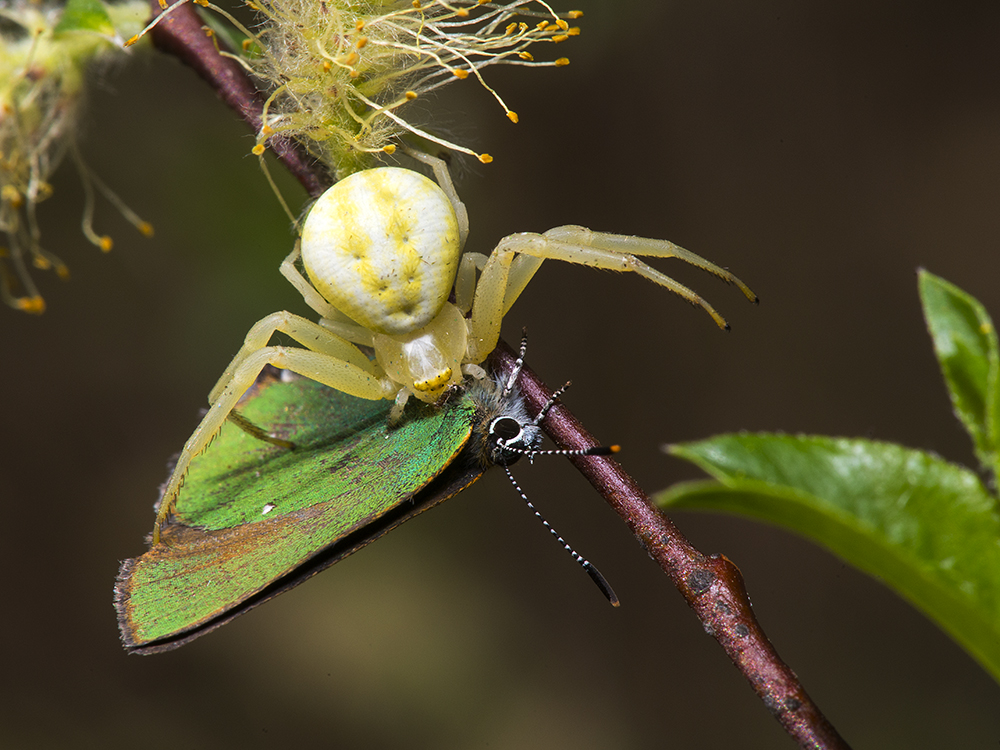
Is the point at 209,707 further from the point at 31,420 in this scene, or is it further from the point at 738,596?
the point at 738,596

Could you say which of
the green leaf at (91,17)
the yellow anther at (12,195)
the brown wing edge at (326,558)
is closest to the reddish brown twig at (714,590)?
the brown wing edge at (326,558)

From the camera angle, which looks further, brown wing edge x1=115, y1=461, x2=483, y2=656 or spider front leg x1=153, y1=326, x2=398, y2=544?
spider front leg x1=153, y1=326, x2=398, y2=544

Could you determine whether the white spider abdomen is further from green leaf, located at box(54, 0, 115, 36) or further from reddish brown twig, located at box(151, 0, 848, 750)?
green leaf, located at box(54, 0, 115, 36)

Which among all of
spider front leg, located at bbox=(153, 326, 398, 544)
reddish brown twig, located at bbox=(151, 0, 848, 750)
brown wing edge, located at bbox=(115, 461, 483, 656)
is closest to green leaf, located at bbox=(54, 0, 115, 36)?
reddish brown twig, located at bbox=(151, 0, 848, 750)

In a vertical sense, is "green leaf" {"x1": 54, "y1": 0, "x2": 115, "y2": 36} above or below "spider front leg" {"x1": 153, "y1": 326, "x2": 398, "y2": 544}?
above

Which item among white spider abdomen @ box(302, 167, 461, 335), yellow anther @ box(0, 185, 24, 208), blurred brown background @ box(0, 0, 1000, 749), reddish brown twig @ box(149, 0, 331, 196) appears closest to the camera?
white spider abdomen @ box(302, 167, 461, 335)

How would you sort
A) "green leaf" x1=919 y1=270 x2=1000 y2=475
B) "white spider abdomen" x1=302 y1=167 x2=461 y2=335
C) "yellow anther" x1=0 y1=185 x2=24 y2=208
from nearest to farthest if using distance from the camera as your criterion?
"green leaf" x1=919 y1=270 x2=1000 y2=475 < "white spider abdomen" x1=302 y1=167 x2=461 y2=335 < "yellow anther" x1=0 y1=185 x2=24 y2=208

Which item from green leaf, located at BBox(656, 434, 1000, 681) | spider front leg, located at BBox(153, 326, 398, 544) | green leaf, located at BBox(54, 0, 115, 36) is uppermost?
green leaf, located at BBox(54, 0, 115, 36)

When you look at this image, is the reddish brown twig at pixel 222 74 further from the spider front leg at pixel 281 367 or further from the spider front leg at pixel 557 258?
the spider front leg at pixel 557 258
